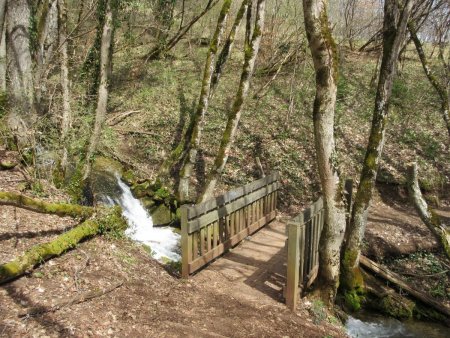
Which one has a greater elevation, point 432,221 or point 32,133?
point 32,133

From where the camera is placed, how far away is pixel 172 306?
549cm

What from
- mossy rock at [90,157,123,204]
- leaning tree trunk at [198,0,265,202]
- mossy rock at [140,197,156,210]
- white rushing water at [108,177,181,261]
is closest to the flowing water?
white rushing water at [108,177,181,261]

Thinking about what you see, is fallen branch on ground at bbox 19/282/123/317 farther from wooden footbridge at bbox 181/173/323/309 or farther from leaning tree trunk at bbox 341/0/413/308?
leaning tree trunk at bbox 341/0/413/308

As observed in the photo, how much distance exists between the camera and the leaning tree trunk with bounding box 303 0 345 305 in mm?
5391

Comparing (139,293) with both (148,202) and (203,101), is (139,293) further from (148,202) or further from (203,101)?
(203,101)

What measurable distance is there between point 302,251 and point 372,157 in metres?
2.20

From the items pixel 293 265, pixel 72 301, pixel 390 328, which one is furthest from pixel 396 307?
pixel 72 301

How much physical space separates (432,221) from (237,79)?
14067 mm

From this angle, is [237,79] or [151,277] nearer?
[151,277]

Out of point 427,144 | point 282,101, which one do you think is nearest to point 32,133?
point 282,101

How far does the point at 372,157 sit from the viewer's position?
689 centimetres

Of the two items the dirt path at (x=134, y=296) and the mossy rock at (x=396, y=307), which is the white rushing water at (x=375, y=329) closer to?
the mossy rock at (x=396, y=307)

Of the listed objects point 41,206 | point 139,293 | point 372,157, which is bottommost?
point 139,293

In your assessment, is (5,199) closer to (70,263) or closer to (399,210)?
(70,263)
